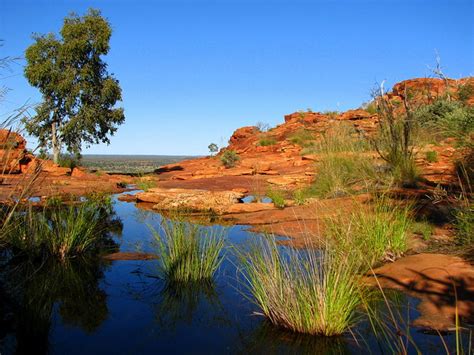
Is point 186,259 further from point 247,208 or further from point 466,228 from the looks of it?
point 247,208

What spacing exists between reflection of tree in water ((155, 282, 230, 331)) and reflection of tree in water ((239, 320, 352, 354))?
43 centimetres

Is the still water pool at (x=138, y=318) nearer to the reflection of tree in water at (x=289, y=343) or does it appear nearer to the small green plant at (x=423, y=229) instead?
the reflection of tree in water at (x=289, y=343)

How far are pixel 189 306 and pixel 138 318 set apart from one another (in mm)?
571

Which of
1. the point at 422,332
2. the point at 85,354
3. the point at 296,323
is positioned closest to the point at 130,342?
the point at 85,354

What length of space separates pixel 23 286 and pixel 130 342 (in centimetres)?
197

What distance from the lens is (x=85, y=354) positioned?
335 cm

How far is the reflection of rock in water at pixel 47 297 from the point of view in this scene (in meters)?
3.65

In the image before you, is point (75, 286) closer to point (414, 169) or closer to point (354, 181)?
point (354, 181)

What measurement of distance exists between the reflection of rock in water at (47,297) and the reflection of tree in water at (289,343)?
154cm

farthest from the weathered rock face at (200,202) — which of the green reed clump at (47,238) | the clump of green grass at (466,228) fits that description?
the clump of green grass at (466,228)

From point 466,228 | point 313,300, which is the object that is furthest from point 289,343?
point 466,228

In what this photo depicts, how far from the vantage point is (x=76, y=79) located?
26047 millimetres

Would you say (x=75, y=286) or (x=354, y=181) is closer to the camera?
(x=75, y=286)

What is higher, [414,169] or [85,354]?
[414,169]
